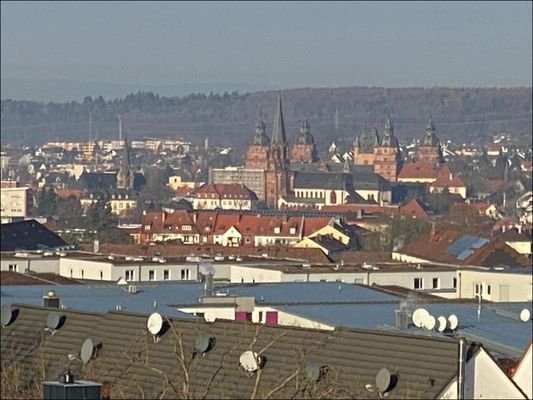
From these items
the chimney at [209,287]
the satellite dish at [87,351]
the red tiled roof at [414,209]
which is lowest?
the red tiled roof at [414,209]

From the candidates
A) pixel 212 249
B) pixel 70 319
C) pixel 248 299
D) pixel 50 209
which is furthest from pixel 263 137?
pixel 70 319

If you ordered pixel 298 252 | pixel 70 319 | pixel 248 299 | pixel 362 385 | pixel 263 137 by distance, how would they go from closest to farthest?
pixel 362 385, pixel 70 319, pixel 248 299, pixel 298 252, pixel 263 137

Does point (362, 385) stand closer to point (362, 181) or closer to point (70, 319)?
point (70, 319)

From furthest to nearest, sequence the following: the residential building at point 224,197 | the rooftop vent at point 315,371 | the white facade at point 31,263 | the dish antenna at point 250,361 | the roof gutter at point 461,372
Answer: the residential building at point 224,197 → the white facade at point 31,263 → the dish antenna at point 250,361 → the rooftop vent at point 315,371 → the roof gutter at point 461,372

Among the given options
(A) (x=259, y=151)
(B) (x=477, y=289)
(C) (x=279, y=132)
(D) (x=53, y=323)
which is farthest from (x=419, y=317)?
(A) (x=259, y=151)

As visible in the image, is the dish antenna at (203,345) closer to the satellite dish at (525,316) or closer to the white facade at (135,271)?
the satellite dish at (525,316)

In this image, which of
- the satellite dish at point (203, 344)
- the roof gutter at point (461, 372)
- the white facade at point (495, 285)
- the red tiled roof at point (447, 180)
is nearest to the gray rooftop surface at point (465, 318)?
the satellite dish at point (203, 344)

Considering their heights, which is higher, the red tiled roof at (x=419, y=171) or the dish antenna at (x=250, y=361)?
the dish antenna at (x=250, y=361)
